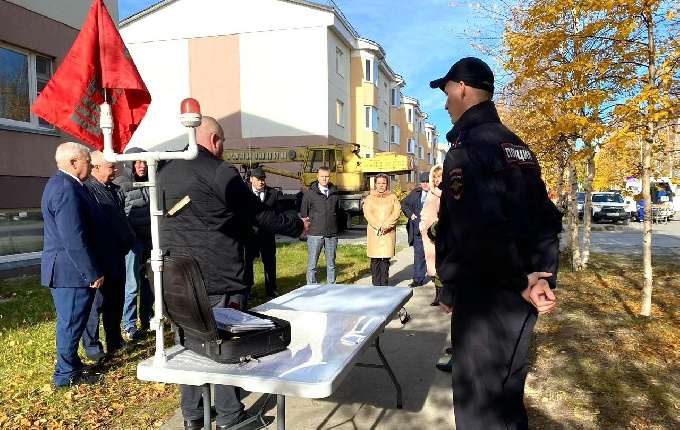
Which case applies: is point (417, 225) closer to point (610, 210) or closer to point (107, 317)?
point (107, 317)

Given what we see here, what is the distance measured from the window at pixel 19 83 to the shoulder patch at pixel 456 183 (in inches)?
380

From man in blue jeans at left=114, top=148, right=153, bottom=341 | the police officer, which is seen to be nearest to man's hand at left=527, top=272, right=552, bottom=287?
the police officer

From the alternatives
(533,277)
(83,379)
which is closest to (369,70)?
(83,379)

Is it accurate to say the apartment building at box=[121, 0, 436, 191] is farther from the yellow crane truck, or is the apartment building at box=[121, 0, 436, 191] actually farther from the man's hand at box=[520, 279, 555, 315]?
the man's hand at box=[520, 279, 555, 315]

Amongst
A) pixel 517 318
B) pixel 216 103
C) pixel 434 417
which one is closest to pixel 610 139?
pixel 434 417

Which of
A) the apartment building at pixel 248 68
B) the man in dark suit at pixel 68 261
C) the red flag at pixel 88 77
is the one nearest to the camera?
the red flag at pixel 88 77

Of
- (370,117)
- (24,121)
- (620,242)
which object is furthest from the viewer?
(370,117)

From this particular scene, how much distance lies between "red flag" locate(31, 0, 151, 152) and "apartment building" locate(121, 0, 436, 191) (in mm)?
19527

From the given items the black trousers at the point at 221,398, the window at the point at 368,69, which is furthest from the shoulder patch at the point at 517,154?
the window at the point at 368,69

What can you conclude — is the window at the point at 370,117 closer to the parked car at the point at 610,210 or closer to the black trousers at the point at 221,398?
the parked car at the point at 610,210

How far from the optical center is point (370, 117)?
3002 centimetres

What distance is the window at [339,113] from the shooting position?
25.1 meters

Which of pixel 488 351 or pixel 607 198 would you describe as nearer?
pixel 488 351

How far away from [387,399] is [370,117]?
89.8 feet
